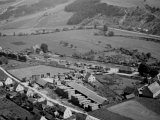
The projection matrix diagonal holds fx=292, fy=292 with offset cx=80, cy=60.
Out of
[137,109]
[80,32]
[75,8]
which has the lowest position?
[137,109]

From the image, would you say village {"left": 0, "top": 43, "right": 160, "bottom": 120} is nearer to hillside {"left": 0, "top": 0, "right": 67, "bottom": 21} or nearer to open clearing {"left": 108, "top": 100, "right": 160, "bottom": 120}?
open clearing {"left": 108, "top": 100, "right": 160, "bottom": 120}

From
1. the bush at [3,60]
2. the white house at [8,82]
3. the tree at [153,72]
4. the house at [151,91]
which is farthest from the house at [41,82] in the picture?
the tree at [153,72]

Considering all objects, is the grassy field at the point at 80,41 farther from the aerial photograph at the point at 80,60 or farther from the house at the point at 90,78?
the house at the point at 90,78

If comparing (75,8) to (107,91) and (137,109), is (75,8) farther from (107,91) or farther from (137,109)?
(137,109)

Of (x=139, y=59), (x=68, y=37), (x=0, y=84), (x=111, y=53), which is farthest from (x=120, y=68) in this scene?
(x=68, y=37)

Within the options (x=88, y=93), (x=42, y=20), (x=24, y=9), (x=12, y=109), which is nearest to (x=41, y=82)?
(x=88, y=93)

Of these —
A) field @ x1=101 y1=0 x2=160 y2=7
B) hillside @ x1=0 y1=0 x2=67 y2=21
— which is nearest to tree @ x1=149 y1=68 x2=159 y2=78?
field @ x1=101 y1=0 x2=160 y2=7

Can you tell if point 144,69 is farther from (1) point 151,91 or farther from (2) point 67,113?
(2) point 67,113
